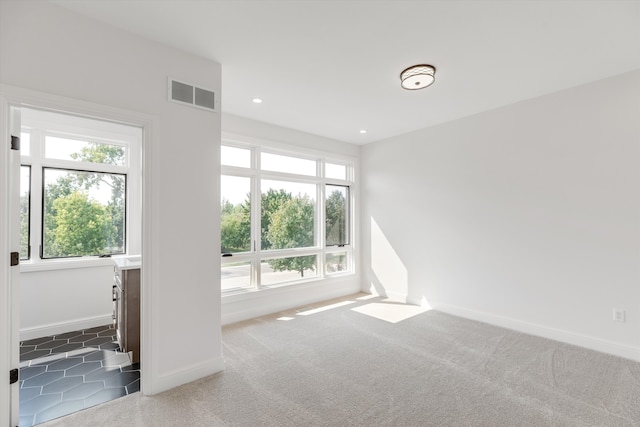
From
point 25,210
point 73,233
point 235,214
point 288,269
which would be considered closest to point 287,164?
point 235,214

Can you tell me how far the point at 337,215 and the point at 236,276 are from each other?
2.24 metres

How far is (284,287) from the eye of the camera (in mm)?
4629

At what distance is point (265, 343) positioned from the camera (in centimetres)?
332

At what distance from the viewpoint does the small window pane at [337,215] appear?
5.45 metres

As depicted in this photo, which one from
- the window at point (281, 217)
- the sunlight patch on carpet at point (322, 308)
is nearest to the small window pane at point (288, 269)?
the window at point (281, 217)

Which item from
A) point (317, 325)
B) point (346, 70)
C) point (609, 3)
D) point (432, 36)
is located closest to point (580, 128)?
point (609, 3)

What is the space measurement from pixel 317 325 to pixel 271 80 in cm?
303

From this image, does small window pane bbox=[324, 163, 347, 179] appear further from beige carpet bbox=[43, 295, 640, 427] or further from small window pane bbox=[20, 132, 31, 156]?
small window pane bbox=[20, 132, 31, 156]

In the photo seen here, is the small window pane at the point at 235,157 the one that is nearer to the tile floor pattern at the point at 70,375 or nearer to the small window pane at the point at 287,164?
the small window pane at the point at 287,164

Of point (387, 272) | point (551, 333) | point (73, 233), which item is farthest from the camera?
point (387, 272)

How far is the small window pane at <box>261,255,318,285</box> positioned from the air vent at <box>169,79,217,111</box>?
2567mm

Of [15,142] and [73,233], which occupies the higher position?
[15,142]

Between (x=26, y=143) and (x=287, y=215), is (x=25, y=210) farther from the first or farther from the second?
(x=287, y=215)

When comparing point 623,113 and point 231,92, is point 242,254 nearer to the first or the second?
point 231,92
